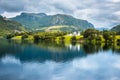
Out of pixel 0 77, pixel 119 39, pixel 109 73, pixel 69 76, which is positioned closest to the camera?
pixel 0 77

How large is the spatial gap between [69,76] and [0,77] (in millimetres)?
15770

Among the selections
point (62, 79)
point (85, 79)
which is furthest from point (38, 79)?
point (85, 79)

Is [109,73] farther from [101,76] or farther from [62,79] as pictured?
[62,79]

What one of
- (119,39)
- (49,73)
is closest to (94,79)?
(49,73)

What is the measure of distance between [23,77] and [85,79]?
45.1ft

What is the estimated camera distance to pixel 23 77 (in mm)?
53156

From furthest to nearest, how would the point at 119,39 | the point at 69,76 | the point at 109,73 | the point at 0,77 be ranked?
1. the point at 119,39
2. the point at 109,73
3. the point at 69,76
4. the point at 0,77

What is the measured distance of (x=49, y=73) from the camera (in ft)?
A: 196

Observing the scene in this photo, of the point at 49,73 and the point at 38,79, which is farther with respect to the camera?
the point at 49,73

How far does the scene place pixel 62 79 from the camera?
2047 inches

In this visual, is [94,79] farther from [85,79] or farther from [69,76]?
[69,76]

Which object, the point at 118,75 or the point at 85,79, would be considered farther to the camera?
the point at 118,75

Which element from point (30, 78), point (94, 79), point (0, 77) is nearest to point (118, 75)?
point (94, 79)

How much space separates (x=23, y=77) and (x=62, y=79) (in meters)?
8.70
